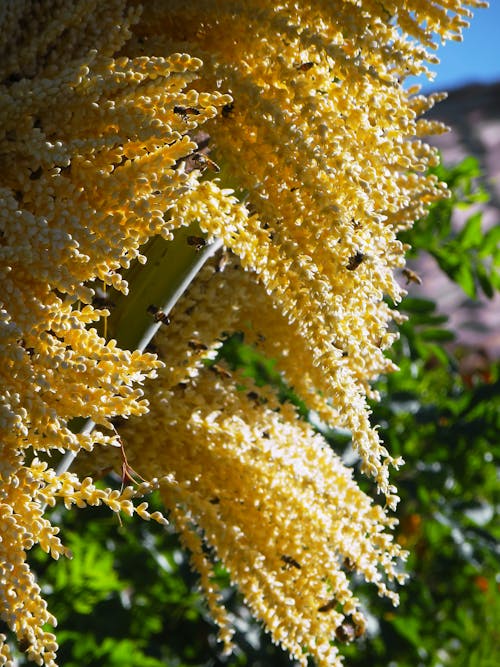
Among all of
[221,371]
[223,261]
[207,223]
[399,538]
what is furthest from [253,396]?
[399,538]

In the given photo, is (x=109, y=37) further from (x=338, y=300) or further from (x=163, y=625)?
(x=163, y=625)

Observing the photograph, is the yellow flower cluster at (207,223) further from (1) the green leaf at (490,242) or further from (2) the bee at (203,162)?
(1) the green leaf at (490,242)

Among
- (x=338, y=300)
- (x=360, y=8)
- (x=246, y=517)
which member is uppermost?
(x=360, y=8)

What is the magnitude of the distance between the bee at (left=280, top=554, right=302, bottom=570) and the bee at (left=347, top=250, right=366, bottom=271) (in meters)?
0.33

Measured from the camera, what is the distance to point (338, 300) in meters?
0.68

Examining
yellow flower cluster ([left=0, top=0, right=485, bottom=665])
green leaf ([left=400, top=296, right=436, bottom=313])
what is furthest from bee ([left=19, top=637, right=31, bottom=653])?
green leaf ([left=400, top=296, right=436, bottom=313])

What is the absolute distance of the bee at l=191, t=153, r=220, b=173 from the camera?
711 millimetres

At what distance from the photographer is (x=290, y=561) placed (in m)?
0.87

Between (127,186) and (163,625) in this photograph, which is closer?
(127,186)

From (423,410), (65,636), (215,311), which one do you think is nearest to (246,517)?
(215,311)

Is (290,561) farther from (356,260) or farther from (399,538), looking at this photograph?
(399,538)

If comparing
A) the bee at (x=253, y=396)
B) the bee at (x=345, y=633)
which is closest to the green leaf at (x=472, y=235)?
the bee at (x=253, y=396)

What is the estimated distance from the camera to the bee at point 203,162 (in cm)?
71

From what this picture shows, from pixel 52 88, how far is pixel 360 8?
0.85 ft
